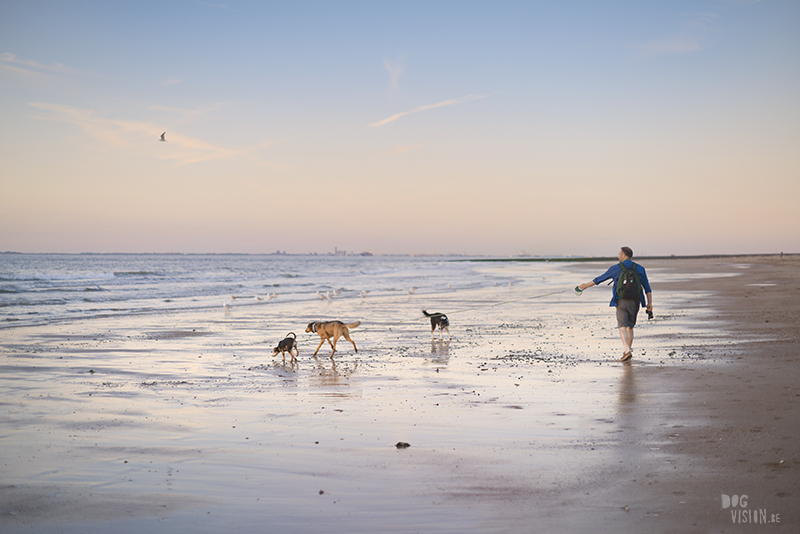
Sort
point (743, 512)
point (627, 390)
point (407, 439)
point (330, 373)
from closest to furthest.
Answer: point (743, 512)
point (407, 439)
point (627, 390)
point (330, 373)

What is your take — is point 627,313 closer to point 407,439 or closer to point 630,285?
point 630,285

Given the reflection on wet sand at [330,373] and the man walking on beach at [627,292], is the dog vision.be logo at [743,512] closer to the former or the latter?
the reflection on wet sand at [330,373]

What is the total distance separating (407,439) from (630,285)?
22.1 feet

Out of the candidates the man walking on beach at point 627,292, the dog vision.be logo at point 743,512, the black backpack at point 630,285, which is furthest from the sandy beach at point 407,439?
the black backpack at point 630,285

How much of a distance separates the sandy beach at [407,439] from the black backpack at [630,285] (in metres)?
1.20

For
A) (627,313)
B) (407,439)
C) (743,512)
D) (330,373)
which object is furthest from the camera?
(627,313)

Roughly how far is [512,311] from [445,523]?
17941 millimetres

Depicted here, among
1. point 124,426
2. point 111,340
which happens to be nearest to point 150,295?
point 111,340

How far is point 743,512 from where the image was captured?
13.0ft

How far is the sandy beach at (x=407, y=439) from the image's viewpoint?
4.04m

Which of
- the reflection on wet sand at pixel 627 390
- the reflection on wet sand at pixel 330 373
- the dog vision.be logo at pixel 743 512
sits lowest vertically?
the reflection on wet sand at pixel 330 373

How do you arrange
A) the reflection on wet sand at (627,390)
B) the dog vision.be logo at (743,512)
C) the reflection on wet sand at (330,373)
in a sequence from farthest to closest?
the reflection on wet sand at (330,373), the reflection on wet sand at (627,390), the dog vision.be logo at (743,512)

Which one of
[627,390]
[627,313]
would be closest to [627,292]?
[627,313]

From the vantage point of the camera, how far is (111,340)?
14227 millimetres
